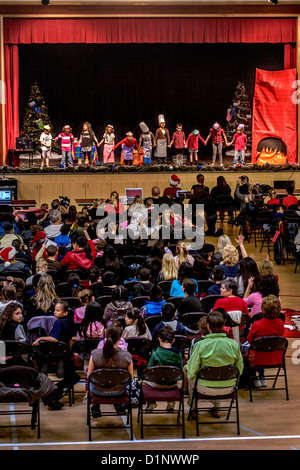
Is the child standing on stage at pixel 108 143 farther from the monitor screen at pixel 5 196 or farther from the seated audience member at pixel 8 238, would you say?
the seated audience member at pixel 8 238

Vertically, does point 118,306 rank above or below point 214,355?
above

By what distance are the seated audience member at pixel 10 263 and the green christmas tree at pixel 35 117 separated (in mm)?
12856

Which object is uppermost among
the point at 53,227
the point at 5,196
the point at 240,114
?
the point at 240,114

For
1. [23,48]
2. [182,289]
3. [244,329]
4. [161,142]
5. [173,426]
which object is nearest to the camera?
[173,426]

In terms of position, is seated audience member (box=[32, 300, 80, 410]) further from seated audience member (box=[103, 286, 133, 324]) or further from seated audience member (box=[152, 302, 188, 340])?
seated audience member (box=[152, 302, 188, 340])

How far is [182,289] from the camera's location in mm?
8602

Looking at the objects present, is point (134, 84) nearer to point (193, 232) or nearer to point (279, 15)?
point (279, 15)

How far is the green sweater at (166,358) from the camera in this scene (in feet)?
21.2

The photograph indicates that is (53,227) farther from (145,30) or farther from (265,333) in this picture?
(145,30)

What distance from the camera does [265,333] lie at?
715cm

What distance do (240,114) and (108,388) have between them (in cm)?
1861

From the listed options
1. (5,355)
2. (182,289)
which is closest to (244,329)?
(182,289)

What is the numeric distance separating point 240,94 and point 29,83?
732 centimetres

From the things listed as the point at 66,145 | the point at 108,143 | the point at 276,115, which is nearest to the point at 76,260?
the point at 66,145
